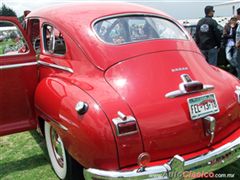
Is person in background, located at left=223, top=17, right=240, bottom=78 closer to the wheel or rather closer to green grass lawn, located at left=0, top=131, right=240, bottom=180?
green grass lawn, located at left=0, top=131, right=240, bottom=180

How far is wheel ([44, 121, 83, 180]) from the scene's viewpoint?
136 inches

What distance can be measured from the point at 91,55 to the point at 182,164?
1.44 meters

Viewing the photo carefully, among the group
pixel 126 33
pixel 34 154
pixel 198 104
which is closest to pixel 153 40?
pixel 126 33

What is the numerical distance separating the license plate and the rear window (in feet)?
3.25

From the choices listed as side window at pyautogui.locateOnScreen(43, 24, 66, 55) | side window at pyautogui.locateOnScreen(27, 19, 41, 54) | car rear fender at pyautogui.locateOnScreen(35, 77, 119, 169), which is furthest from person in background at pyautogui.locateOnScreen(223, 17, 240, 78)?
car rear fender at pyautogui.locateOnScreen(35, 77, 119, 169)

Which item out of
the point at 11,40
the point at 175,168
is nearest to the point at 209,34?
the point at 11,40

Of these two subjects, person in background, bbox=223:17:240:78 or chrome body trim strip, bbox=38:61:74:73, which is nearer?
chrome body trim strip, bbox=38:61:74:73

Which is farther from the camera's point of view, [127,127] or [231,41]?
[231,41]

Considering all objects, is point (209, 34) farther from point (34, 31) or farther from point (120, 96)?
point (120, 96)

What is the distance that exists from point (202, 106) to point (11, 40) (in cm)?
284

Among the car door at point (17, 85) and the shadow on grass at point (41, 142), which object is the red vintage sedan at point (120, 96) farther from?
the shadow on grass at point (41, 142)

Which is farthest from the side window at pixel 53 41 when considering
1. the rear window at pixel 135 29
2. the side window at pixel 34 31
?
the side window at pixel 34 31

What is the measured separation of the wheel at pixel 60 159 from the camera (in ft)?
11.3

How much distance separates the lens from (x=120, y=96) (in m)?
3.12
